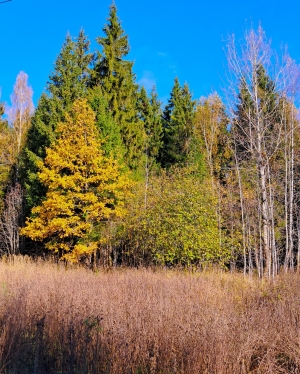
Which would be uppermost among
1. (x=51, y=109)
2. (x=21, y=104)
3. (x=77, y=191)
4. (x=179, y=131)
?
(x=21, y=104)

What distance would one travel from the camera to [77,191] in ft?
47.9

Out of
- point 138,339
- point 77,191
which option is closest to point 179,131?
point 77,191

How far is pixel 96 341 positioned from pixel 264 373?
1.66 m

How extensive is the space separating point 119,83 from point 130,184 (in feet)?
31.5

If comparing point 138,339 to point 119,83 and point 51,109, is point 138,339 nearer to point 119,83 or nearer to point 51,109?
point 51,109

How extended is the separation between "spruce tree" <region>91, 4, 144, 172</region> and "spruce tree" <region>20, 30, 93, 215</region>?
235 cm

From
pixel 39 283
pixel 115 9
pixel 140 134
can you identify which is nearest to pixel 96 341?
pixel 39 283

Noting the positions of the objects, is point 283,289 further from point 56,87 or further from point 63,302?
point 56,87

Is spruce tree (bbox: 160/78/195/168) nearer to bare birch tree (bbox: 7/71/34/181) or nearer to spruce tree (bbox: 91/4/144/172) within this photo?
spruce tree (bbox: 91/4/144/172)

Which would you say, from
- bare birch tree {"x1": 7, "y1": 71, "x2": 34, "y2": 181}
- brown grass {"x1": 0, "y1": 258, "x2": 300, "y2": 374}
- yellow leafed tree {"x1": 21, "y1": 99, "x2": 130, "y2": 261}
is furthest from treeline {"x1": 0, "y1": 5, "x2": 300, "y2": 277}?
brown grass {"x1": 0, "y1": 258, "x2": 300, "y2": 374}

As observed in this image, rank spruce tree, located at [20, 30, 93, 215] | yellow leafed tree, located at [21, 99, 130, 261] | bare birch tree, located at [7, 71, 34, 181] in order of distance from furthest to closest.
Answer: bare birch tree, located at [7, 71, 34, 181] → spruce tree, located at [20, 30, 93, 215] → yellow leafed tree, located at [21, 99, 130, 261]

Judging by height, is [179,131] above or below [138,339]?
above

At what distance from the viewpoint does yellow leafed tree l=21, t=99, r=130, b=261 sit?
1410 centimetres

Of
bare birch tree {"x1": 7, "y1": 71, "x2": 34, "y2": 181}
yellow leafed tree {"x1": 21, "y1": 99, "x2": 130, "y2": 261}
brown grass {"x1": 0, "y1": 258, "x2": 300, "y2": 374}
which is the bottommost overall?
brown grass {"x1": 0, "y1": 258, "x2": 300, "y2": 374}
